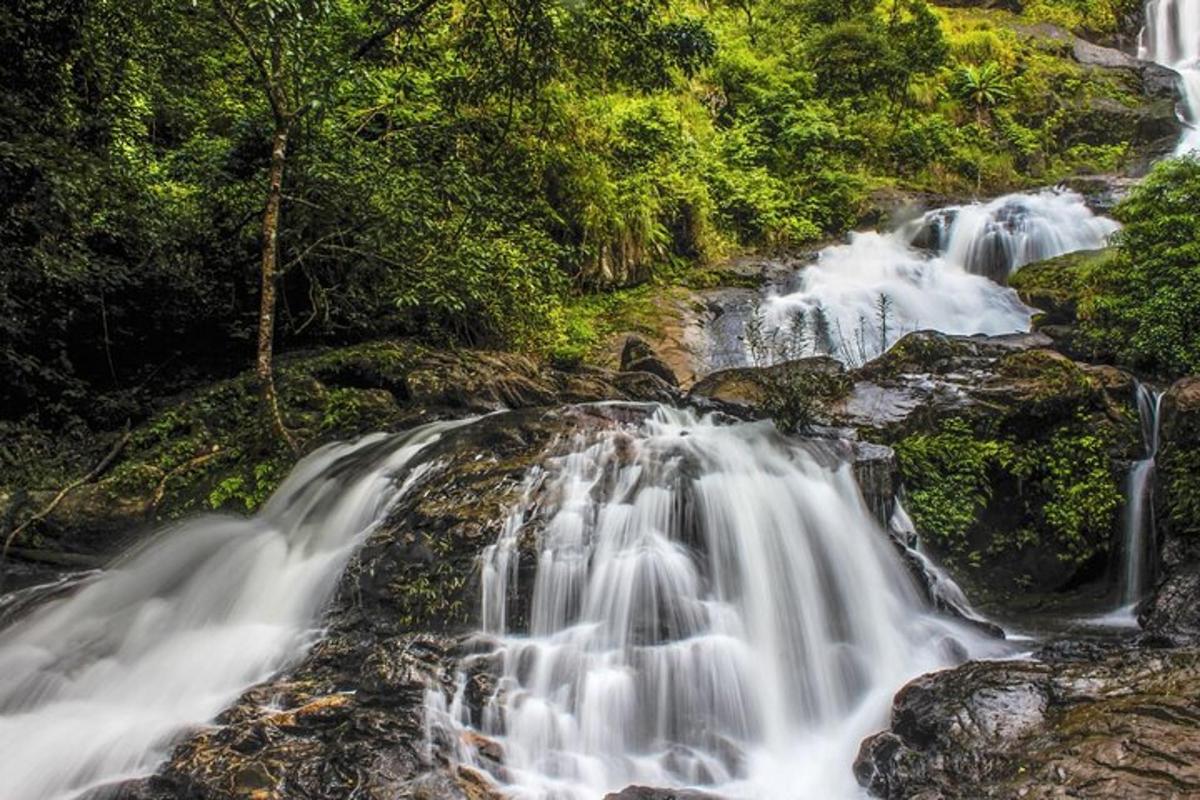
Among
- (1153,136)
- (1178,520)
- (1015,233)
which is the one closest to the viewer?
(1178,520)

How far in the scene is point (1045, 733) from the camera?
10.5ft

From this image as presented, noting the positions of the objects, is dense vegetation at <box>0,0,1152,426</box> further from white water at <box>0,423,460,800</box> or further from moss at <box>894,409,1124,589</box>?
moss at <box>894,409,1124,589</box>

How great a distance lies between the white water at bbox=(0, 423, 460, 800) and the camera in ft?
12.6

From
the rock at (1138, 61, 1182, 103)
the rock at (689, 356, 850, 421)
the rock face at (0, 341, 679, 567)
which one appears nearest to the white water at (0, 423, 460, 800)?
the rock face at (0, 341, 679, 567)

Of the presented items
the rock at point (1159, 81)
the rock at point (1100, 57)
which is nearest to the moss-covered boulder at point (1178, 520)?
the rock at point (1159, 81)

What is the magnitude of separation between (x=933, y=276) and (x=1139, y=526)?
872 cm

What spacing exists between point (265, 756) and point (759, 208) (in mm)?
14194

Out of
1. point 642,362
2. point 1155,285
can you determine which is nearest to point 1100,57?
point 1155,285

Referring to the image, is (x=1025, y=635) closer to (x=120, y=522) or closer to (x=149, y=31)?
(x=120, y=522)

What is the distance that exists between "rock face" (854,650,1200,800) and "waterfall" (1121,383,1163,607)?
216 centimetres

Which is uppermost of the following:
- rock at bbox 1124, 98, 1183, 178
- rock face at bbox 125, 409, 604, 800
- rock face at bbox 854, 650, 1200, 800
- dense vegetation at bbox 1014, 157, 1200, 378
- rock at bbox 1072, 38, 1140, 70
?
rock at bbox 1072, 38, 1140, 70

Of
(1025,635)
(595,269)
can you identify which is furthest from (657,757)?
(595,269)

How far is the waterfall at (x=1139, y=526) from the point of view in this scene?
5566mm

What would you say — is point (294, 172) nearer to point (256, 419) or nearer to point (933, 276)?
point (256, 419)
